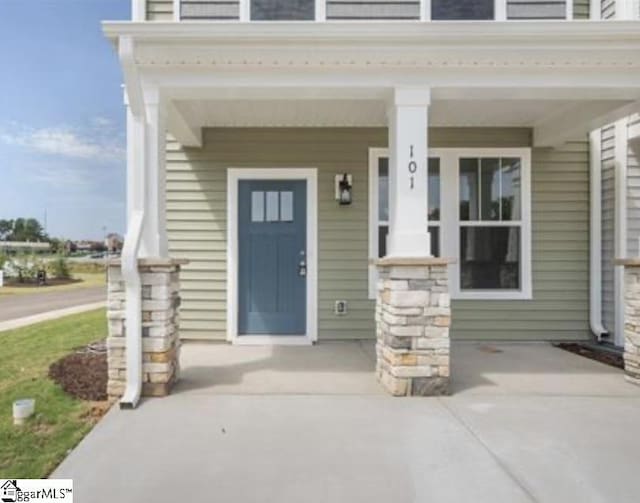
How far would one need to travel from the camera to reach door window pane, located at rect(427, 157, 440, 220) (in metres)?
6.07

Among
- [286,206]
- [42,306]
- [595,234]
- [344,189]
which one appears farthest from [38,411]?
[42,306]

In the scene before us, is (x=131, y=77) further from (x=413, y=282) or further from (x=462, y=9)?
(x=462, y=9)

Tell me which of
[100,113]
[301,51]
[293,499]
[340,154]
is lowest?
[293,499]

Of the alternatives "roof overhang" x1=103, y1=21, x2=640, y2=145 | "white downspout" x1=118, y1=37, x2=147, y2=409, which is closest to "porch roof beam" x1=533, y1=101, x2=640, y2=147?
"roof overhang" x1=103, y1=21, x2=640, y2=145

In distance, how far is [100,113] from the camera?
26.9 meters

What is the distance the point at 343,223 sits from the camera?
6074 millimetres

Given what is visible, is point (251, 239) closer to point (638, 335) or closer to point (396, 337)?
point (396, 337)

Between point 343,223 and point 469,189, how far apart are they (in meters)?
1.59

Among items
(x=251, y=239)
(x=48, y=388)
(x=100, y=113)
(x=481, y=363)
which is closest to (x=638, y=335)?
(x=481, y=363)

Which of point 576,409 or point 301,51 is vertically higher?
point 301,51

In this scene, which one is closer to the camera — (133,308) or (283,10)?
(133,308)

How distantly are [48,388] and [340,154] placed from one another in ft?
12.8

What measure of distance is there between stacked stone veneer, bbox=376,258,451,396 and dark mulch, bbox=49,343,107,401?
2345 mm
